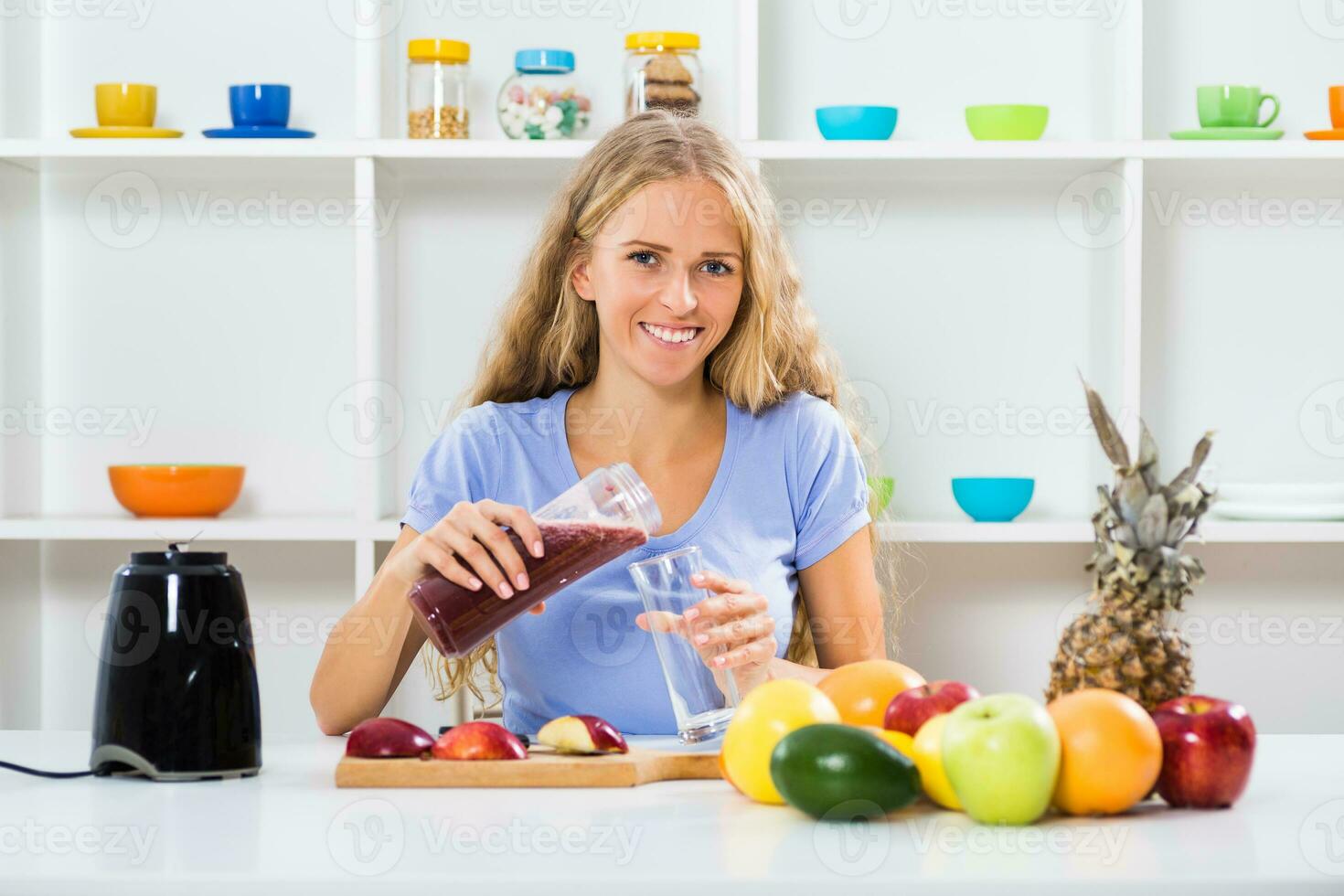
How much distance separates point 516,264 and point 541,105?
0.32 m

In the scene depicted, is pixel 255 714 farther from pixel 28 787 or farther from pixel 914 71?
pixel 914 71

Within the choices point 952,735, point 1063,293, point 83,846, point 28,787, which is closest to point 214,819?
point 83,846

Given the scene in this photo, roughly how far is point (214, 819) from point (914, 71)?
192cm

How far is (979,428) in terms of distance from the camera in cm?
248

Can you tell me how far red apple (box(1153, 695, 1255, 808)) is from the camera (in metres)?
0.92

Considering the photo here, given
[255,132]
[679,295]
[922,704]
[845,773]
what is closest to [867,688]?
[922,704]

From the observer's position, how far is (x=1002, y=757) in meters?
0.86

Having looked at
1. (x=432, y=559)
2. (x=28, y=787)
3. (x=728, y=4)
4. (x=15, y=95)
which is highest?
(x=728, y=4)
